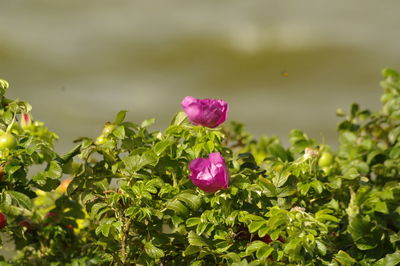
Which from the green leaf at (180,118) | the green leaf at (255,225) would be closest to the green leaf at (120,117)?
the green leaf at (180,118)

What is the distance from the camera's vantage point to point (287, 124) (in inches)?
169

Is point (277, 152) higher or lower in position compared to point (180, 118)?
lower

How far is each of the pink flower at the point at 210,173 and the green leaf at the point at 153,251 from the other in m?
0.16

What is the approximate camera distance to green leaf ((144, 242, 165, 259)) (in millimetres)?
1320

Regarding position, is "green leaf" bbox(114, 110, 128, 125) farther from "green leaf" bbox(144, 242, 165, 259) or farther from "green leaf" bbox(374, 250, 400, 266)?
"green leaf" bbox(374, 250, 400, 266)

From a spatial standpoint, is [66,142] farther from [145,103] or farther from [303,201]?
[303,201]

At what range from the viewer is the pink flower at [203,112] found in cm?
132

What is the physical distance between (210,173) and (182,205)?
99 mm

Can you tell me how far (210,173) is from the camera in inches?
48.7

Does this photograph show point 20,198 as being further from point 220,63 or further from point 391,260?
point 220,63

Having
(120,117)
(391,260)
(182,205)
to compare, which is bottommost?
(391,260)

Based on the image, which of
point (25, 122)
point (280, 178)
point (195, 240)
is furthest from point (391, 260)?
point (25, 122)

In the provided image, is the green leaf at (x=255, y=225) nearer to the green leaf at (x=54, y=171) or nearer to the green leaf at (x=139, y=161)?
the green leaf at (x=139, y=161)

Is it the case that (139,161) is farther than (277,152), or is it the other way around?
(277,152)
